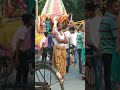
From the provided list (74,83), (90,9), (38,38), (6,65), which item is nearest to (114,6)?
(90,9)

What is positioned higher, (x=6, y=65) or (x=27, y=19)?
(x=27, y=19)

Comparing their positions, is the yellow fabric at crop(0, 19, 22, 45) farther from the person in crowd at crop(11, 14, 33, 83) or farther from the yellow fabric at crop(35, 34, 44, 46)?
the yellow fabric at crop(35, 34, 44, 46)

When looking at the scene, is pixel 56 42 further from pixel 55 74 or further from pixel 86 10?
pixel 86 10

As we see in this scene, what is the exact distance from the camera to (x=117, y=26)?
5.25 meters

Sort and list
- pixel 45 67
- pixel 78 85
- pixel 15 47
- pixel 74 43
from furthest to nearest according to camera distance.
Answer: pixel 74 43, pixel 78 85, pixel 45 67, pixel 15 47

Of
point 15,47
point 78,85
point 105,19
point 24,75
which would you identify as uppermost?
point 105,19

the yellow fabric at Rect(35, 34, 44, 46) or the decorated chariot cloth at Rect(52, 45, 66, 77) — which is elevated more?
the yellow fabric at Rect(35, 34, 44, 46)

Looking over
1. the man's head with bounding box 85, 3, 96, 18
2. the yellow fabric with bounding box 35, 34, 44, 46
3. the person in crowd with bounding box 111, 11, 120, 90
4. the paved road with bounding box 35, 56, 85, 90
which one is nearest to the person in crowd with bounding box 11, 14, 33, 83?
the man's head with bounding box 85, 3, 96, 18

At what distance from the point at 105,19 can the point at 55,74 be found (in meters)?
3.32

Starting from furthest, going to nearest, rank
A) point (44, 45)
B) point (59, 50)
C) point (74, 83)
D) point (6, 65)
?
1. point (44, 45)
2. point (74, 83)
3. point (59, 50)
4. point (6, 65)

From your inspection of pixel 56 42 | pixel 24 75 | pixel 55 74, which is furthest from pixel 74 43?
pixel 24 75

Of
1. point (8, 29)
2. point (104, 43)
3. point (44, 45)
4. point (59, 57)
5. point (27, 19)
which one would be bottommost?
point (59, 57)

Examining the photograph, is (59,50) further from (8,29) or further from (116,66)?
(116,66)

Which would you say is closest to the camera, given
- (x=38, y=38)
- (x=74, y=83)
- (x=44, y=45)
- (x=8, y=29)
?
(x=8, y=29)
